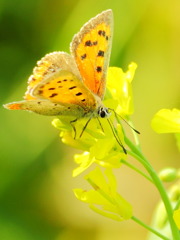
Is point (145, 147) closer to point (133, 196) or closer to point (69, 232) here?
point (133, 196)

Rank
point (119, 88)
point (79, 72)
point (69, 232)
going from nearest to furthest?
point (79, 72) → point (119, 88) → point (69, 232)

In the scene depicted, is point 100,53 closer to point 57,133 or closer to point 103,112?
point 103,112

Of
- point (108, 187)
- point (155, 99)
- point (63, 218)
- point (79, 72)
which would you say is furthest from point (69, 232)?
point (79, 72)

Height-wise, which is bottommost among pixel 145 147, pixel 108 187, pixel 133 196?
Result: pixel 133 196

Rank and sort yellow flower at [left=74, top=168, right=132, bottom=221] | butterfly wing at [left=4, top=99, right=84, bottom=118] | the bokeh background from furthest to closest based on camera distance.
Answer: the bokeh background, yellow flower at [left=74, top=168, right=132, bottom=221], butterfly wing at [left=4, top=99, right=84, bottom=118]

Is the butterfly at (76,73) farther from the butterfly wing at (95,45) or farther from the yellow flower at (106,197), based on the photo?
the yellow flower at (106,197)

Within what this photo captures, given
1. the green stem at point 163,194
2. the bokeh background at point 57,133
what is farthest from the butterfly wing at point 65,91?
the bokeh background at point 57,133

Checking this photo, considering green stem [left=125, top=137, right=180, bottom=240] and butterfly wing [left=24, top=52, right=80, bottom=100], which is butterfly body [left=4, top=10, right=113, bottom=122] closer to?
butterfly wing [left=24, top=52, right=80, bottom=100]

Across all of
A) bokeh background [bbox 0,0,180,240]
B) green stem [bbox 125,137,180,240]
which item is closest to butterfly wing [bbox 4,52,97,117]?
green stem [bbox 125,137,180,240]
